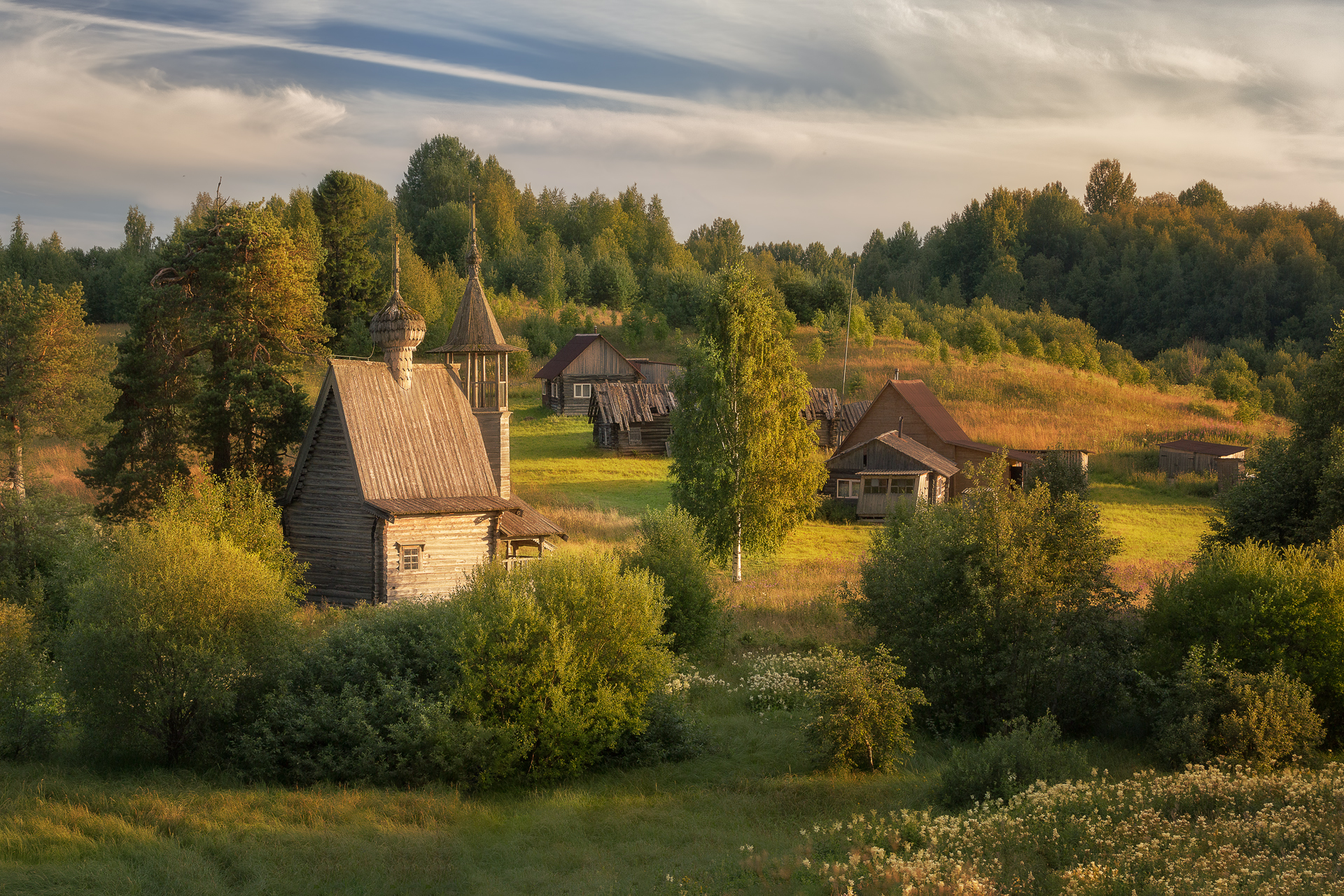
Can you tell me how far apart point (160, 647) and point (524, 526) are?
49.7ft

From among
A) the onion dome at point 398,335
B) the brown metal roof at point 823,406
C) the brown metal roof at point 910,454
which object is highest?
the onion dome at point 398,335

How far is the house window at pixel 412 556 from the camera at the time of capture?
94.0 feet

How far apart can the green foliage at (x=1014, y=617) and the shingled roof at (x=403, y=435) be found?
15434mm

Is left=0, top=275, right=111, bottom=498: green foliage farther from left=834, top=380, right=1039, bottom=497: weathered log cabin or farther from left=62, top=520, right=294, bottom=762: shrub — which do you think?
left=834, top=380, right=1039, bottom=497: weathered log cabin

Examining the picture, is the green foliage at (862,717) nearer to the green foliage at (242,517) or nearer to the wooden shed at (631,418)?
the green foliage at (242,517)

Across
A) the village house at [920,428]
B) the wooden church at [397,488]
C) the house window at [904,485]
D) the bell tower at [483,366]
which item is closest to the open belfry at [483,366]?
the bell tower at [483,366]

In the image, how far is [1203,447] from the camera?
56188mm

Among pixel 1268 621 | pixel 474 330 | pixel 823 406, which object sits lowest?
pixel 1268 621

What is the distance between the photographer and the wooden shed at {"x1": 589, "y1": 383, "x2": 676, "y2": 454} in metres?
58.3

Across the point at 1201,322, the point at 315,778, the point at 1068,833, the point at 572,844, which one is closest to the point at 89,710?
the point at 315,778

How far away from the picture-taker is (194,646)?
1700cm

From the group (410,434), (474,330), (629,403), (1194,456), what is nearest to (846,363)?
(629,403)

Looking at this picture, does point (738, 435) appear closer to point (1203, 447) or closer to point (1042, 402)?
point (1203, 447)

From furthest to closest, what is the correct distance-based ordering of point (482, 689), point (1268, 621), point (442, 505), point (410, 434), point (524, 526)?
point (524, 526) → point (410, 434) → point (442, 505) → point (1268, 621) → point (482, 689)
